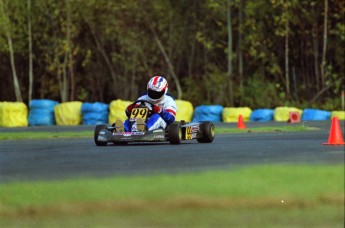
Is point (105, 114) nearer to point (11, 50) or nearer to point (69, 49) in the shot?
point (11, 50)

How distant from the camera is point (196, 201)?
356 inches

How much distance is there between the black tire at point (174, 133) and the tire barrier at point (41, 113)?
1561cm

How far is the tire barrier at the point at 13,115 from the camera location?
31.3 m

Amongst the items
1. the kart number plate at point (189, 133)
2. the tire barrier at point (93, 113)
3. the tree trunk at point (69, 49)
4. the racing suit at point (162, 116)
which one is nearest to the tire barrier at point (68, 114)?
the tire barrier at point (93, 113)

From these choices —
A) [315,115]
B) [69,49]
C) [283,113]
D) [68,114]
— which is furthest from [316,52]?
[68,114]

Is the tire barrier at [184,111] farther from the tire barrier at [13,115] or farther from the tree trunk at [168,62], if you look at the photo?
the tree trunk at [168,62]

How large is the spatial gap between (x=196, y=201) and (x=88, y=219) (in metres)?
1.10

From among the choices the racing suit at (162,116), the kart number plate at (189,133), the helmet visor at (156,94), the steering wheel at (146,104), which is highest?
the helmet visor at (156,94)

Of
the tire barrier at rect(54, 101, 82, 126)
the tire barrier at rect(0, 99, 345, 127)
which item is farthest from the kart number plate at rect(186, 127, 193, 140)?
the tire barrier at rect(54, 101, 82, 126)

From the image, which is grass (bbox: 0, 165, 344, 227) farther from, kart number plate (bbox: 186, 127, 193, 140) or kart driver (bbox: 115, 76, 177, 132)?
kart number plate (bbox: 186, 127, 193, 140)

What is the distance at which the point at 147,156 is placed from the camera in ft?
48.0

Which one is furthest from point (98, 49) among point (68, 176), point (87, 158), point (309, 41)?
point (68, 176)

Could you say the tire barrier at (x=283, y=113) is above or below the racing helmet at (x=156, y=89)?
below

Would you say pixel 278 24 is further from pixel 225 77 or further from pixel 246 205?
pixel 246 205
